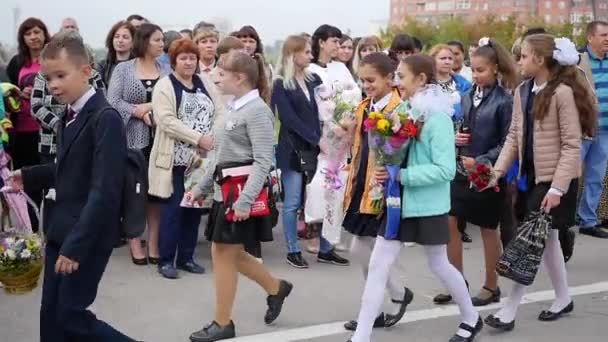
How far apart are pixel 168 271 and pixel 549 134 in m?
3.06

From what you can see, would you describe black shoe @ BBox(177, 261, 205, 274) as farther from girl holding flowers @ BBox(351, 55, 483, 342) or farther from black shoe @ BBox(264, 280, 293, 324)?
girl holding flowers @ BBox(351, 55, 483, 342)

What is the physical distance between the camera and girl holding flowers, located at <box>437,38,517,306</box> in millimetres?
6227

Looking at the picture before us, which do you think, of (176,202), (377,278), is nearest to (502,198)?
(377,278)

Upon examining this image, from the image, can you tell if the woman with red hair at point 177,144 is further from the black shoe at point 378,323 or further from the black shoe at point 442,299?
the black shoe at point 442,299

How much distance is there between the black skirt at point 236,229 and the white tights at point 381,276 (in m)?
0.74

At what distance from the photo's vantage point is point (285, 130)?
7508 millimetres

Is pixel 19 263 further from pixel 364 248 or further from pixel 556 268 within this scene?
pixel 556 268

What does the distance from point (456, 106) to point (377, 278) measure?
6.60ft

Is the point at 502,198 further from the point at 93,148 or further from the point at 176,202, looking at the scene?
the point at 93,148

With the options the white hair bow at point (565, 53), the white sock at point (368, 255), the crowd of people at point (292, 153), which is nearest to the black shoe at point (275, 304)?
the crowd of people at point (292, 153)

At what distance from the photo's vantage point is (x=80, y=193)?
167 inches

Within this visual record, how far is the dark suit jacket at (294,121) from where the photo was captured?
7.40m

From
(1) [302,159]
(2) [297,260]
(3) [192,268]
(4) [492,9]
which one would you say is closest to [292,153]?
(1) [302,159]

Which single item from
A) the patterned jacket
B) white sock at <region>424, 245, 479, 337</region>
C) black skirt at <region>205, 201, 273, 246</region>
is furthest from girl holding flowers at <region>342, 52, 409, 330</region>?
the patterned jacket
